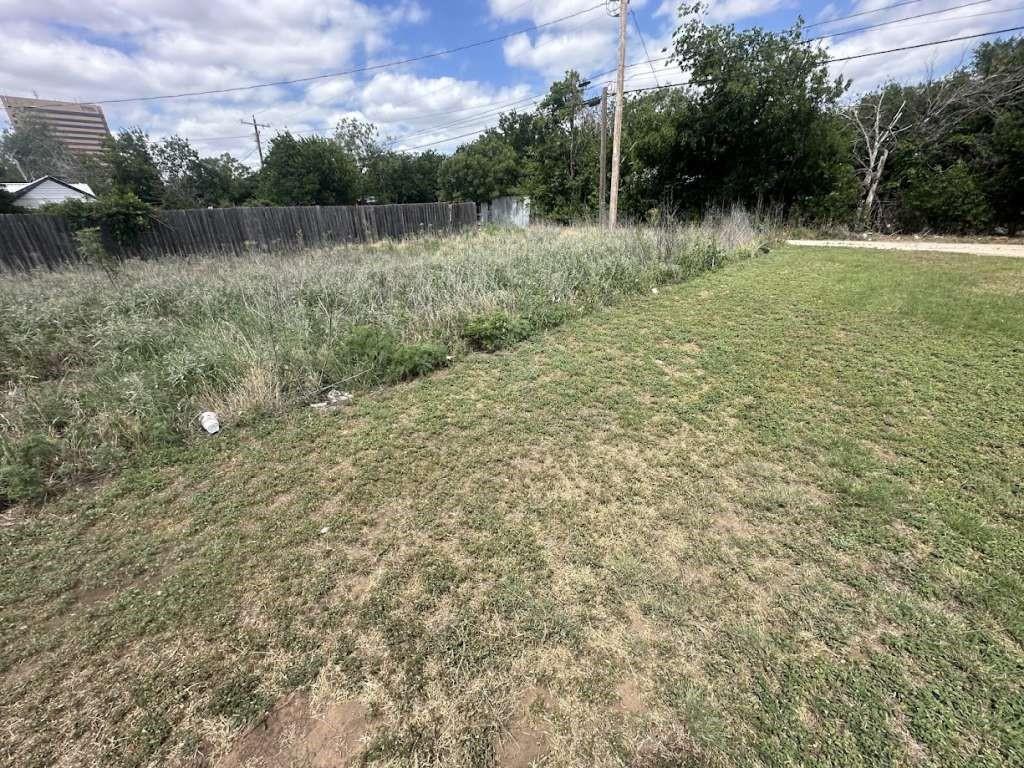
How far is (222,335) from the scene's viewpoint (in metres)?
3.71

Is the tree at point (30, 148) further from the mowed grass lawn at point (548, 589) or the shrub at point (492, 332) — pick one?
the mowed grass lawn at point (548, 589)

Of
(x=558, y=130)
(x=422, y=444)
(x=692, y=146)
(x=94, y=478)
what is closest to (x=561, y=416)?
(x=422, y=444)

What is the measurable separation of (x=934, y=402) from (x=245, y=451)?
4.86 m

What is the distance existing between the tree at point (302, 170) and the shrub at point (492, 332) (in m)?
21.8

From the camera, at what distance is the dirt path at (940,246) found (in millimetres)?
8781

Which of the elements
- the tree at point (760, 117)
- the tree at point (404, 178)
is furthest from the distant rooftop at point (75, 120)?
the tree at point (760, 117)

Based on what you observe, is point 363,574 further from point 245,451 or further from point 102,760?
point 245,451

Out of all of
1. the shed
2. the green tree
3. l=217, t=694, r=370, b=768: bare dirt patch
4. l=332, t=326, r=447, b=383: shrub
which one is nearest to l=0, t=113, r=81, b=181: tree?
the shed

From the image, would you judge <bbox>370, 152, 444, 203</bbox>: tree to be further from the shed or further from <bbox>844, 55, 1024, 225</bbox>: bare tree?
<bbox>844, 55, 1024, 225</bbox>: bare tree

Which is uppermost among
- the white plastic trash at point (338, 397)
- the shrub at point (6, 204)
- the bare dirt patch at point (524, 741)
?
the shrub at point (6, 204)

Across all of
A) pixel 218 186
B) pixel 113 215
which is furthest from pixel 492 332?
pixel 218 186

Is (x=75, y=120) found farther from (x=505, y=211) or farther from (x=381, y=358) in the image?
(x=381, y=358)

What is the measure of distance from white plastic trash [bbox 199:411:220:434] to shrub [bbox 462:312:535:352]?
2.34m

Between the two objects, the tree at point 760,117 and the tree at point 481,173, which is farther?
the tree at point 481,173
